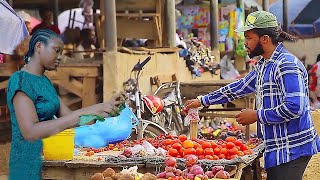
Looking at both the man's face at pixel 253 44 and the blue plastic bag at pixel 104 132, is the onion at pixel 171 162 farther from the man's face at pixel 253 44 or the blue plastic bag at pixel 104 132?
the blue plastic bag at pixel 104 132

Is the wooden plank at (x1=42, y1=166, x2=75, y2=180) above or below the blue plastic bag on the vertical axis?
below

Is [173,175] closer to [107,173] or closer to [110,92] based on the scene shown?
[107,173]

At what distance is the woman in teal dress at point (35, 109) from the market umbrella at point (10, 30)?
11.5 ft

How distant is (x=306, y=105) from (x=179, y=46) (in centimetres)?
782

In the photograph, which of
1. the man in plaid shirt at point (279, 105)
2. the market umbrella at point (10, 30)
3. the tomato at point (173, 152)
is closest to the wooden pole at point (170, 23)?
the market umbrella at point (10, 30)

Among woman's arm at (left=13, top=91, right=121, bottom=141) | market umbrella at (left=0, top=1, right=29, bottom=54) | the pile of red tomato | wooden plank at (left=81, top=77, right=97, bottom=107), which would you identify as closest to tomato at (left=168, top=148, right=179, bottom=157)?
the pile of red tomato

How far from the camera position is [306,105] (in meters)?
4.74

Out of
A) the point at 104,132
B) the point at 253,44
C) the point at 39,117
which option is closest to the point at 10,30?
the point at 104,132

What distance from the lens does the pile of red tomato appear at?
206 inches

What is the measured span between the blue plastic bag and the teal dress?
2.30 meters

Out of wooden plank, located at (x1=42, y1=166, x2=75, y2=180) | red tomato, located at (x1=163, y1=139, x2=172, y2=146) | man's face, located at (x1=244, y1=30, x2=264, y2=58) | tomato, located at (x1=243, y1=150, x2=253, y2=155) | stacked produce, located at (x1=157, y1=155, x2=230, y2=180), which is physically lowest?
wooden plank, located at (x1=42, y1=166, x2=75, y2=180)

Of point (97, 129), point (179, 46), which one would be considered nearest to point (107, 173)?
point (97, 129)

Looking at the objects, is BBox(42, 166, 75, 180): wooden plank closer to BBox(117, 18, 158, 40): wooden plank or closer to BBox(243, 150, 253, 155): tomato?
BBox(243, 150, 253, 155): tomato

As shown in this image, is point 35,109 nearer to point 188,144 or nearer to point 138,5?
point 188,144
